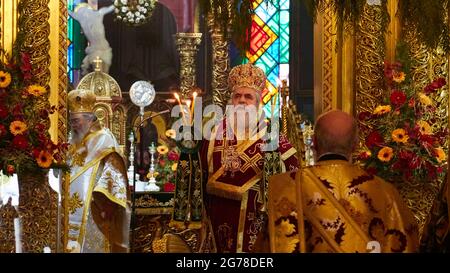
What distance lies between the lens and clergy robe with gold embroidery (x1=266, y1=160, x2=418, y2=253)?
6301 millimetres

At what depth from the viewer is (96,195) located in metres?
11.1

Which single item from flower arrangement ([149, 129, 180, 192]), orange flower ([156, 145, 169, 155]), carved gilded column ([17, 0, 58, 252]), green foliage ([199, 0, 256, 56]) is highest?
green foliage ([199, 0, 256, 56])

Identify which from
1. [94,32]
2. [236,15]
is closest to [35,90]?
[236,15]

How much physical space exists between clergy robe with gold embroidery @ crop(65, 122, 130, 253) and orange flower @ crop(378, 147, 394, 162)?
7.07ft

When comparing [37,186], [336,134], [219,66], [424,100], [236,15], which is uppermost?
[236,15]

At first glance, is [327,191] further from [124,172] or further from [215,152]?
[124,172]

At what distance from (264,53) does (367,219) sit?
10.2 metres

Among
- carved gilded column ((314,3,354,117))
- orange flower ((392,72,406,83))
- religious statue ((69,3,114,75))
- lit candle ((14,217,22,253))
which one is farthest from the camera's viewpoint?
religious statue ((69,3,114,75))

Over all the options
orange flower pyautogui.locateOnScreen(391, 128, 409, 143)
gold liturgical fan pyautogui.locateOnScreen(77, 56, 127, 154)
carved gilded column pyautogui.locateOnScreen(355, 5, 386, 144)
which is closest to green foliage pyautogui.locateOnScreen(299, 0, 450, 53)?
orange flower pyautogui.locateOnScreen(391, 128, 409, 143)

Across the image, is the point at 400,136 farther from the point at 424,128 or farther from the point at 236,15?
the point at 236,15

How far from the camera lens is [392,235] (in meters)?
6.31

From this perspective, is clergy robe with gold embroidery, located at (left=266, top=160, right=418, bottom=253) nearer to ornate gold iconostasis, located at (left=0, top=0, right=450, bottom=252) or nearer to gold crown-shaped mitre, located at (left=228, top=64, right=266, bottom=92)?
gold crown-shaped mitre, located at (left=228, top=64, right=266, bottom=92)

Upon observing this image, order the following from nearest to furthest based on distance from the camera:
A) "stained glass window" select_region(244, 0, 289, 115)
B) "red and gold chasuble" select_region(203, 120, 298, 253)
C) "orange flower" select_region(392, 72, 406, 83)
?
"red and gold chasuble" select_region(203, 120, 298, 253)
"orange flower" select_region(392, 72, 406, 83)
"stained glass window" select_region(244, 0, 289, 115)

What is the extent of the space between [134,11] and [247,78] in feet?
22.5
